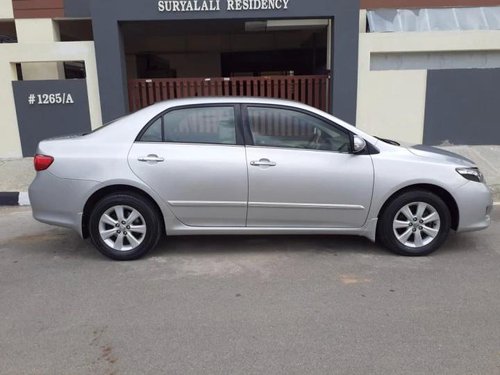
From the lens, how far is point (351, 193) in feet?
14.9

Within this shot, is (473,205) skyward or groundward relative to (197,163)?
groundward

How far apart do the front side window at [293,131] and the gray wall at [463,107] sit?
543 cm

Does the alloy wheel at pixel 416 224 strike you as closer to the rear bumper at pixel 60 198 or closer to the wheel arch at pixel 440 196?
the wheel arch at pixel 440 196

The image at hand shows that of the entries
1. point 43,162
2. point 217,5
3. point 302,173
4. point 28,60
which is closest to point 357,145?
point 302,173

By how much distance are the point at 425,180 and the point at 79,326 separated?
3.32 metres

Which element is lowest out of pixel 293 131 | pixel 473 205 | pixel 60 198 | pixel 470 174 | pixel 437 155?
pixel 473 205

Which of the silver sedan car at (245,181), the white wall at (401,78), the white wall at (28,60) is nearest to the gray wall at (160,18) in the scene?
the white wall at (28,60)

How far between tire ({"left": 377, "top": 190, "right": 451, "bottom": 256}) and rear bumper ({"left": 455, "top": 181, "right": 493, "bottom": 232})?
0.14 metres

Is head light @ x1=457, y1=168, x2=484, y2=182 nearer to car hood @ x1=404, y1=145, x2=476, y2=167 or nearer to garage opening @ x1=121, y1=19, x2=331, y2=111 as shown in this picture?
car hood @ x1=404, y1=145, x2=476, y2=167

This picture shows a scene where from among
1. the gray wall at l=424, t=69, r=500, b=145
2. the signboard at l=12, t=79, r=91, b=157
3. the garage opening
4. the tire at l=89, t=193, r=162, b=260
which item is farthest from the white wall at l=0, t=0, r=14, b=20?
the gray wall at l=424, t=69, r=500, b=145

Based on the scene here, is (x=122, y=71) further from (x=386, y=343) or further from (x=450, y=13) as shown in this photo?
(x=386, y=343)

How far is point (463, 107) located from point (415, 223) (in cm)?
563

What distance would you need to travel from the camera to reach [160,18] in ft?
28.8

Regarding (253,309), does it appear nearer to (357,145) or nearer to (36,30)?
(357,145)
